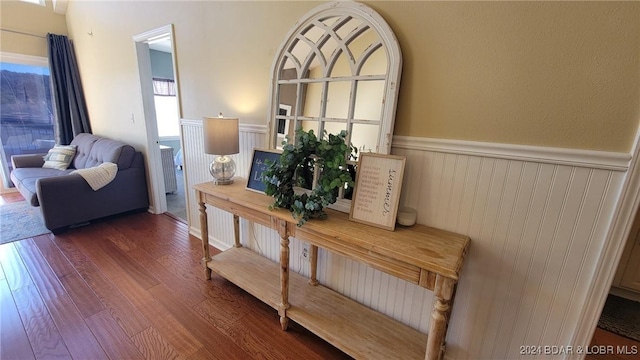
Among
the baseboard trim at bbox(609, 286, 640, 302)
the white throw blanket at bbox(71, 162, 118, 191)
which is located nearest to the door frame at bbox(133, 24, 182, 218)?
the white throw blanket at bbox(71, 162, 118, 191)

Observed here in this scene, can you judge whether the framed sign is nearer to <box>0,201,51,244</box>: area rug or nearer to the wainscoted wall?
the wainscoted wall

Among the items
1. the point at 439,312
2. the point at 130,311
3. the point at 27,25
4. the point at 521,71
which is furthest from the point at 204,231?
the point at 27,25

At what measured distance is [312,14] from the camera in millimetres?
1478

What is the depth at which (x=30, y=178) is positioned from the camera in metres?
2.98

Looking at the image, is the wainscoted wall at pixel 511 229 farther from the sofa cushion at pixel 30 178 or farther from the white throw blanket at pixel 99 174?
the sofa cushion at pixel 30 178

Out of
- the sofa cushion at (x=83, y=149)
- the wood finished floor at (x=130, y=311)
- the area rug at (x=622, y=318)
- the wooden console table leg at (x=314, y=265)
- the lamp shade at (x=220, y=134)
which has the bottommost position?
the wood finished floor at (x=130, y=311)

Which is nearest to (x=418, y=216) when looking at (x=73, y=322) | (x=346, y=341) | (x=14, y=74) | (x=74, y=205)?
(x=346, y=341)

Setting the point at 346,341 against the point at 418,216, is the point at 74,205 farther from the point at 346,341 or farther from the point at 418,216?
the point at 418,216

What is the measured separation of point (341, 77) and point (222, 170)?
110cm

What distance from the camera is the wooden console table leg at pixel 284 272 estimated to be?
4.80ft

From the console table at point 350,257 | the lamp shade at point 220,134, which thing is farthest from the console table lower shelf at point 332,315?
the lamp shade at point 220,134

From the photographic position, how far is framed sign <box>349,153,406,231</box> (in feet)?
4.12

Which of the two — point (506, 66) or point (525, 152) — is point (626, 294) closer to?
point (525, 152)

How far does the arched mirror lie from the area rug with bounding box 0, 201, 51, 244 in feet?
9.65
